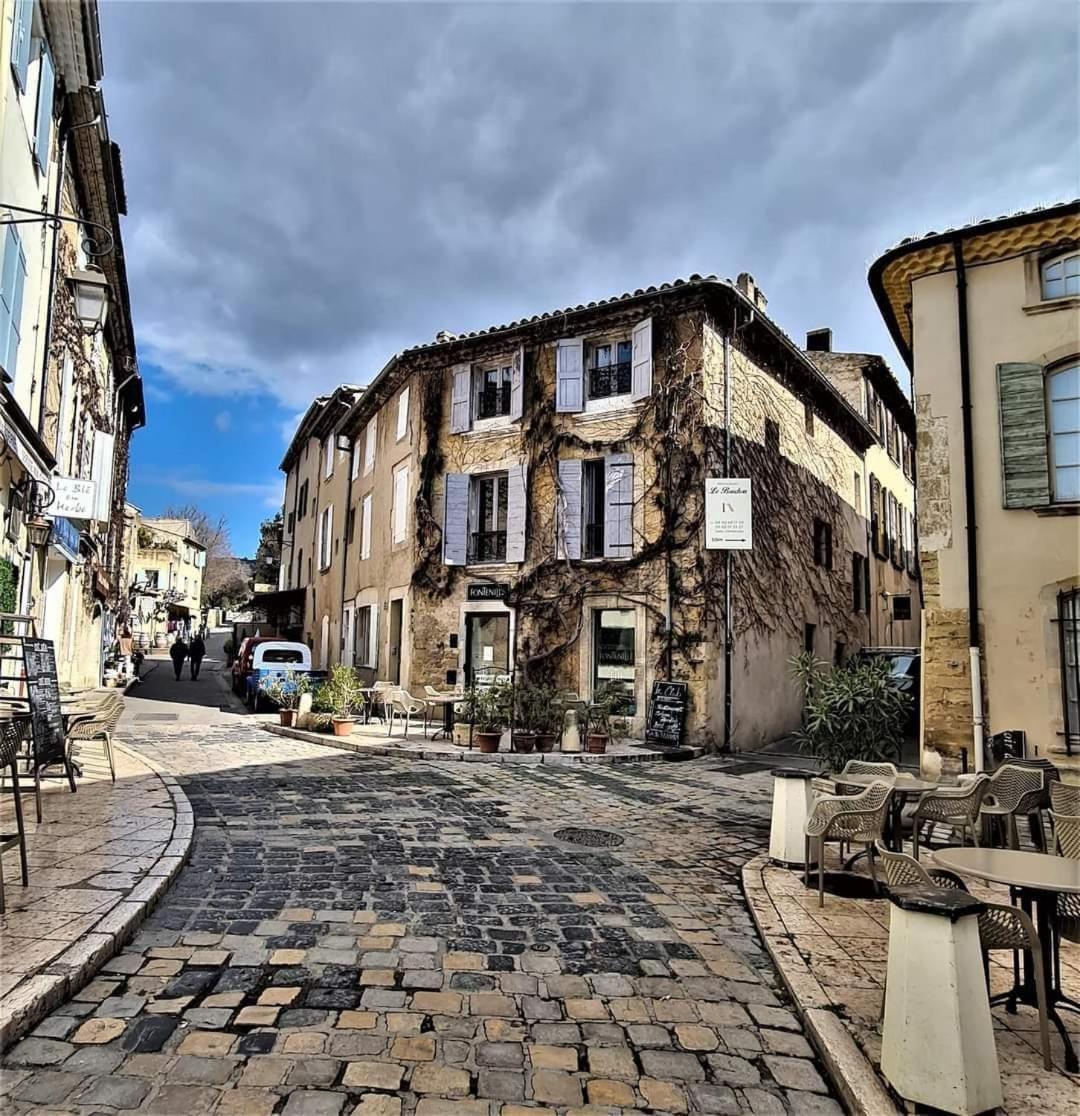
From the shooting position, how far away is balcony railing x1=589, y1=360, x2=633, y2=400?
16.0 meters

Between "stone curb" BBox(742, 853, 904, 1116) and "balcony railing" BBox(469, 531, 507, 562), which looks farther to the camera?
"balcony railing" BBox(469, 531, 507, 562)

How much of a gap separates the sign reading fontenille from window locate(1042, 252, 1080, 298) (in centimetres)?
1041

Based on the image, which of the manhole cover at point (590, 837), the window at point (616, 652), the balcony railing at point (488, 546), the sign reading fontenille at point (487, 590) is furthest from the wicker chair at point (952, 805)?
the balcony railing at point (488, 546)

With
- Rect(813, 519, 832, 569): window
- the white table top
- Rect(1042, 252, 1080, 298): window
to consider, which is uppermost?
Rect(1042, 252, 1080, 298): window

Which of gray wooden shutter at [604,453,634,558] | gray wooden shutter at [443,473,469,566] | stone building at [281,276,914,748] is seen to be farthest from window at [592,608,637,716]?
gray wooden shutter at [443,473,469,566]

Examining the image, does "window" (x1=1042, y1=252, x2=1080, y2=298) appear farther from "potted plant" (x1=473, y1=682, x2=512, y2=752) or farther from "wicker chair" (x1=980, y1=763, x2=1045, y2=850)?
"potted plant" (x1=473, y1=682, x2=512, y2=752)

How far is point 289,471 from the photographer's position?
37.1 metres

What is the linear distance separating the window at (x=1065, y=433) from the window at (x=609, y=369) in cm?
781

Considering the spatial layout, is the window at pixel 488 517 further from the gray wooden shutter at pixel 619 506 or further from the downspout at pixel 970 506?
the downspout at pixel 970 506

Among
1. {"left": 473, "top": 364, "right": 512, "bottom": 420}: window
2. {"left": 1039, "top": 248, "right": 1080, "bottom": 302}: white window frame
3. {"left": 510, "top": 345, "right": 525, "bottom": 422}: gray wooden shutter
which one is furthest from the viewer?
{"left": 473, "top": 364, "right": 512, "bottom": 420}: window

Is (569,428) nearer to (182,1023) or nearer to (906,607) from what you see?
(182,1023)

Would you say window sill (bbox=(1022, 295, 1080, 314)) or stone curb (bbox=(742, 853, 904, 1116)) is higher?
window sill (bbox=(1022, 295, 1080, 314))

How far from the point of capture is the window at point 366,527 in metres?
21.3

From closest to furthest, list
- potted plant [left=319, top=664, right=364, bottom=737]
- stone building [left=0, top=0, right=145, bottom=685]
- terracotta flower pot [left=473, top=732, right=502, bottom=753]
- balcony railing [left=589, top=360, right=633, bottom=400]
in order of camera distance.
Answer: stone building [left=0, top=0, right=145, bottom=685] < terracotta flower pot [left=473, top=732, right=502, bottom=753] < potted plant [left=319, top=664, right=364, bottom=737] < balcony railing [left=589, top=360, right=633, bottom=400]
